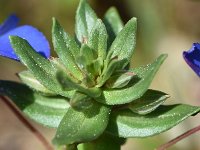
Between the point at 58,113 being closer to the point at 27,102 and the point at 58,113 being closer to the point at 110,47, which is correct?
the point at 27,102

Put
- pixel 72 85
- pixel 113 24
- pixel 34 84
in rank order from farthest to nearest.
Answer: pixel 113 24 < pixel 34 84 < pixel 72 85

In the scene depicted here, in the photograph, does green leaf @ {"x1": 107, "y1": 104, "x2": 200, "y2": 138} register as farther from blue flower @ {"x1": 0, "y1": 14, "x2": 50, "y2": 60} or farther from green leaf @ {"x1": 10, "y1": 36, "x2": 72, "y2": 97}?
blue flower @ {"x1": 0, "y1": 14, "x2": 50, "y2": 60}

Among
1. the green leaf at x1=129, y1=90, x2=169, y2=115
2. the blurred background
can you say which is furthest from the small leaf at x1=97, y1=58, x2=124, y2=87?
the blurred background

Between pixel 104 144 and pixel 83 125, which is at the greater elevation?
pixel 83 125

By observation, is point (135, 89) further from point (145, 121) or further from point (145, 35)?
point (145, 35)

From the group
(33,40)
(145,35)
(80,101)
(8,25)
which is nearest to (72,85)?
(80,101)

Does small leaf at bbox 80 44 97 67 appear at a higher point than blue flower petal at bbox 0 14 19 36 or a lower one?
lower
